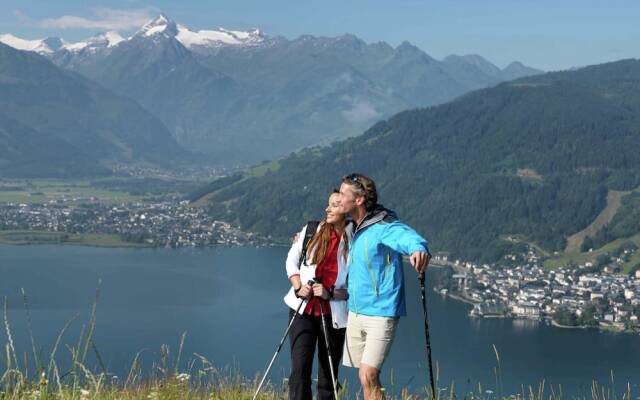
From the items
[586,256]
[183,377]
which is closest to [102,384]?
[183,377]

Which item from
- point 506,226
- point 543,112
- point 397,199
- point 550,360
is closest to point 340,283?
point 550,360

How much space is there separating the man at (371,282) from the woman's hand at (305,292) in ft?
0.89

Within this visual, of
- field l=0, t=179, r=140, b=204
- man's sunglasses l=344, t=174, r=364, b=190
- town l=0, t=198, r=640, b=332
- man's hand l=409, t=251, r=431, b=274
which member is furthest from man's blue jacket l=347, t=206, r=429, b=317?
field l=0, t=179, r=140, b=204

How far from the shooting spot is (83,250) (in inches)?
3917

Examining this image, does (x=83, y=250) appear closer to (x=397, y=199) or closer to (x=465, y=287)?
(x=465, y=287)

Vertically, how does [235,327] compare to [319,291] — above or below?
below

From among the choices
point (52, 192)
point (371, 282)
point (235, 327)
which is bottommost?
point (235, 327)

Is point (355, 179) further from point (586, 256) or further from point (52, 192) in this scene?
point (52, 192)

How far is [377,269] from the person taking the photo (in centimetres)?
647

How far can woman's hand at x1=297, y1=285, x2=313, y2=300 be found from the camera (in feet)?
21.9

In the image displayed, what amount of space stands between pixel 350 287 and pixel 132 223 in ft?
384

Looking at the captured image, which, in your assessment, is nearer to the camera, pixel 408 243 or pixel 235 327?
pixel 408 243

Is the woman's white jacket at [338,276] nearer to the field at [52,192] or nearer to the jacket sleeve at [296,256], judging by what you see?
the jacket sleeve at [296,256]

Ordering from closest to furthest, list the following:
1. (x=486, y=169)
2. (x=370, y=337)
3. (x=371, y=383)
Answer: (x=371, y=383) → (x=370, y=337) → (x=486, y=169)
